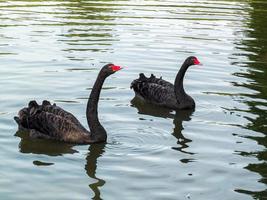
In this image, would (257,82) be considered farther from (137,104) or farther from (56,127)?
(56,127)

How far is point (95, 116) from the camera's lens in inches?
362

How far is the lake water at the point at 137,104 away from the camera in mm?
7641

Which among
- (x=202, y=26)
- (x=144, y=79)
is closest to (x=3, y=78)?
(x=144, y=79)

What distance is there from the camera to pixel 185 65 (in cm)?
1125

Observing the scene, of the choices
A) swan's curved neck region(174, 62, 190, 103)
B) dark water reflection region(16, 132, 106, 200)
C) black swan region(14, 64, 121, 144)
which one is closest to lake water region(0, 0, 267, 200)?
dark water reflection region(16, 132, 106, 200)

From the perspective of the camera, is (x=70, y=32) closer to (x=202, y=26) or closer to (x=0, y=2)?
(x=202, y=26)

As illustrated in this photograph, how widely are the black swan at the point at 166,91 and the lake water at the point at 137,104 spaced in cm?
17

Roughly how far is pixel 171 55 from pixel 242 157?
265 inches

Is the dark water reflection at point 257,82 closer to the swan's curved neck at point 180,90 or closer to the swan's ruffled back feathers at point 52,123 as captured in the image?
the swan's curved neck at point 180,90

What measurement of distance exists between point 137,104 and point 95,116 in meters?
2.34

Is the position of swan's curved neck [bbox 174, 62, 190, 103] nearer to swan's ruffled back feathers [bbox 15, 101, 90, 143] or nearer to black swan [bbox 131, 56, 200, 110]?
black swan [bbox 131, 56, 200, 110]

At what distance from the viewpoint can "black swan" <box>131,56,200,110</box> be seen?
433 inches

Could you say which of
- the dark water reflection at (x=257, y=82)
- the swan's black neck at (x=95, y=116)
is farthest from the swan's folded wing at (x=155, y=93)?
the swan's black neck at (x=95, y=116)

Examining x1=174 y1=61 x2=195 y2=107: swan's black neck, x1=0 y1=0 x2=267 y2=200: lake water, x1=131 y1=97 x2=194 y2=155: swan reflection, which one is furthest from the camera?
x1=174 y1=61 x2=195 y2=107: swan's black neck
